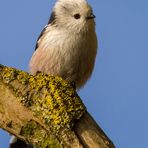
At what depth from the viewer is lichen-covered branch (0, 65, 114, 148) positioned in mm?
3779

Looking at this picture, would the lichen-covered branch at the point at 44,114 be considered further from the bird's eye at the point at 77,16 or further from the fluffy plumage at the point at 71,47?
the bird's eye at the point at 77,16

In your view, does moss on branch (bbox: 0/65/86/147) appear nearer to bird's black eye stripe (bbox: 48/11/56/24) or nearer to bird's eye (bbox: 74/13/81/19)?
bird's eye (bbox: 74/13/81/19)

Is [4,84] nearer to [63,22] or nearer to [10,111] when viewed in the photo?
[10,111]

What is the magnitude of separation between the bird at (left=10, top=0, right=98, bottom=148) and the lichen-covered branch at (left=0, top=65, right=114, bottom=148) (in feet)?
7.31

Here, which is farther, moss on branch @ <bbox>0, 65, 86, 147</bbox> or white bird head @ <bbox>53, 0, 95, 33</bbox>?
white bird head @ <bbox>53, 0, 95, 33</bbox>

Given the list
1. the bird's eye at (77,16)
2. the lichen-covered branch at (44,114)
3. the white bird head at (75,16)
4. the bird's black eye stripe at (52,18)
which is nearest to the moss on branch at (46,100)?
the lichen-covered branch at (44,114)

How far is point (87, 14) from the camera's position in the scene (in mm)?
6668

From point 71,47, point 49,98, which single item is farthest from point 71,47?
point 49,98

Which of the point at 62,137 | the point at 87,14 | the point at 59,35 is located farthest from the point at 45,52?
the point at 62,137

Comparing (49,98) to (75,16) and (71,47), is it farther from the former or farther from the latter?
(75,16)

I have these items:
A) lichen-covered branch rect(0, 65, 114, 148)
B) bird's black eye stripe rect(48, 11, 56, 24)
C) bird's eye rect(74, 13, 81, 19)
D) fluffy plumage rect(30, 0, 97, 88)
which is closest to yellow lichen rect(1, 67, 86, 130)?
lichen-covered branch rect(0, 65, 114, 148)

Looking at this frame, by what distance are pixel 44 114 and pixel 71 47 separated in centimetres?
264

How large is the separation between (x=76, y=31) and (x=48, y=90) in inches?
104

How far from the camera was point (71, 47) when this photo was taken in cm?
642
